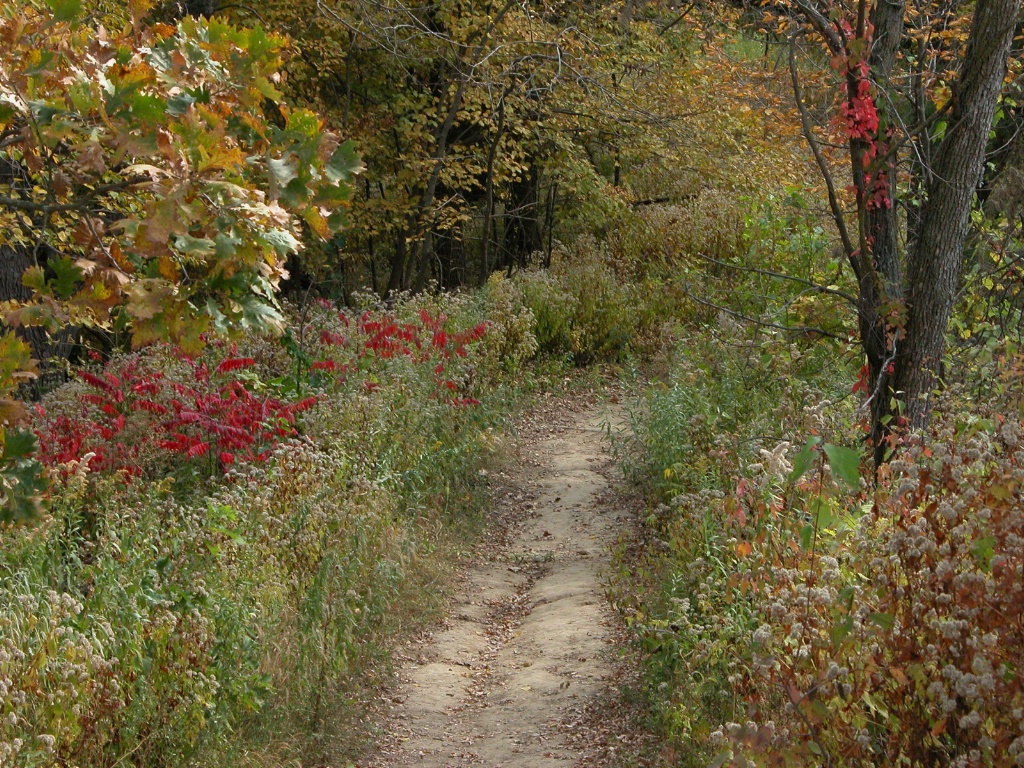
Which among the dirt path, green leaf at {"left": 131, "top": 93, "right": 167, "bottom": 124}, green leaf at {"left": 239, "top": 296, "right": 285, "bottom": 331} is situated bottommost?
the dirt path

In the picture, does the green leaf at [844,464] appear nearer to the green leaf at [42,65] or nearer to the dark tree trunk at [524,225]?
the green leaf at [42,65]

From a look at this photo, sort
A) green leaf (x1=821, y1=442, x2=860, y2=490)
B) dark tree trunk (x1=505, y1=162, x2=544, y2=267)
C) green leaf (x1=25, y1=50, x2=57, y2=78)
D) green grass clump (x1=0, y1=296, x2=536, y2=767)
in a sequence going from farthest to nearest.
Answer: dark tree trunk (x1=505, y1=162, x2=544, y2=267) → green grass clump (x1=0, y1=296, x2=536, y2=767) → green leaf (x1=25, y1=50, x2=57, y2=78) → green leaf (x1=821, y1=442, x2=860, y2=490)

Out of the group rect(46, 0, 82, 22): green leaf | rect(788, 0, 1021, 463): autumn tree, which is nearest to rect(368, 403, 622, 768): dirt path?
rect(788, 0, 1021, 463): autumn tree

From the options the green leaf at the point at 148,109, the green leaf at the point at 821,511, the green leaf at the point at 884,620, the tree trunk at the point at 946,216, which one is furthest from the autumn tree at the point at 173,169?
the tree trunk at the point at 946,216

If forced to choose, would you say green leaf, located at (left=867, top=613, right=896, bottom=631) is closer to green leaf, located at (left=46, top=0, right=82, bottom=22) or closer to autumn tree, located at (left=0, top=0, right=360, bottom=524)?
autumn tree, located at (left=0, top=0, right=360, bottom=524)

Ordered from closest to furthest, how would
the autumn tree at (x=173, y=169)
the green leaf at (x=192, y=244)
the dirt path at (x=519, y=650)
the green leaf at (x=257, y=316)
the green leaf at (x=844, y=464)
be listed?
the green leaf at (x=844, y=464)
the green leaf at (x=192, y=244)
the autumn tree at (x=173, y=169)
the green leaf at (x=257, y=316)
the dirt path at (x=519, y=650)

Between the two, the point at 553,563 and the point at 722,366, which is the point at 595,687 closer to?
the point at 553,563

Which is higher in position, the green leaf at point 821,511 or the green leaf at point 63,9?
the green leaf at point 63,9

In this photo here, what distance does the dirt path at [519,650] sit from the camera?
5.62m

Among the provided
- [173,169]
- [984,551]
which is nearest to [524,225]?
[173,169]

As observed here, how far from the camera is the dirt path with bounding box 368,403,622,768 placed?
5.62 metres

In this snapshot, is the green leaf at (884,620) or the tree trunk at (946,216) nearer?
the green leaf at (884,620)

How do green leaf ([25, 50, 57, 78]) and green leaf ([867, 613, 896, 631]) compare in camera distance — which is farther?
green leaf ([25, 50, 57, 78])

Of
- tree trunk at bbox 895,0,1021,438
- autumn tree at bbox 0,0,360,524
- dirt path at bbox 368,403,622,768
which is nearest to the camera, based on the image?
autumn tree at bbox 0,0,360,524
